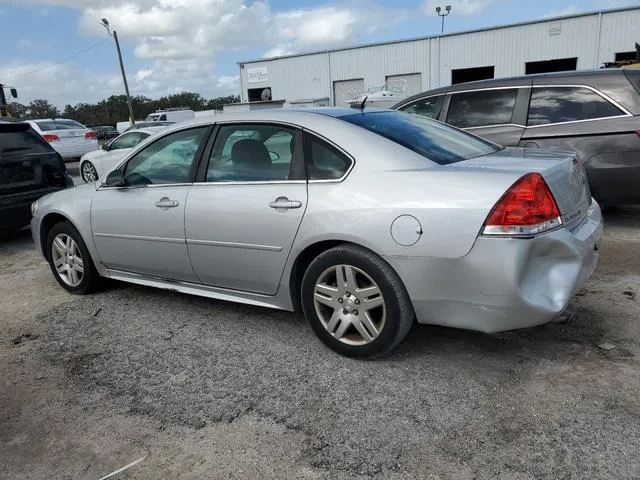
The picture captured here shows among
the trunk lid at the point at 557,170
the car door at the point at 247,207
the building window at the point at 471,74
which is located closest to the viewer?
the trunk lid at the point at 557,170

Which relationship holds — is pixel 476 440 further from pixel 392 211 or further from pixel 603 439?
pixel 392 211

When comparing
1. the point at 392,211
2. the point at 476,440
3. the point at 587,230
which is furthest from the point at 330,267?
the point at 587,230

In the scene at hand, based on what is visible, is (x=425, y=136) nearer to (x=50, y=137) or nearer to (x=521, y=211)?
(x=521, y=211)

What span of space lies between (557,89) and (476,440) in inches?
187

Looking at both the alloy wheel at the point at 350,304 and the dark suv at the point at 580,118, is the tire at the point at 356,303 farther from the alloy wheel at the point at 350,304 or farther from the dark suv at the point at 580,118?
the dark suv at the point at 580,118

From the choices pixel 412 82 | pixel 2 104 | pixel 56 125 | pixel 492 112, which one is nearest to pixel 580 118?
pixel 492 112

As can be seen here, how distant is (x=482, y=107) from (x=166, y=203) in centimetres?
422

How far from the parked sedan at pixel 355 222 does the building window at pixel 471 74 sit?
91.4 ft

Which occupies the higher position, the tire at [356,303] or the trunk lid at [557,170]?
the trunk lid at [557,170]

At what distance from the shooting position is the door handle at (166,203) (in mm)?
3822

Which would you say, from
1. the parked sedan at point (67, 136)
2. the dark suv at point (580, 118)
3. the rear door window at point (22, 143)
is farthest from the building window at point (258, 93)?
the dark suv at point (580, 118)

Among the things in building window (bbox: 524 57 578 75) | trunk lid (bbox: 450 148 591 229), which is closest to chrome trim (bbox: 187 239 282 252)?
trunk lid (bbox: 450 148 591 229)

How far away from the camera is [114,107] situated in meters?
76.1

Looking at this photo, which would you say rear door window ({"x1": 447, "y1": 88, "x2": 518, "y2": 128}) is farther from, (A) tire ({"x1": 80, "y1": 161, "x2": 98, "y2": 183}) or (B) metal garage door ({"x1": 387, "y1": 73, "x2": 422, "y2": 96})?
(B) metal garage door ({"x1": 387, "y1": 73, "x2": 422, "y2": 96})
